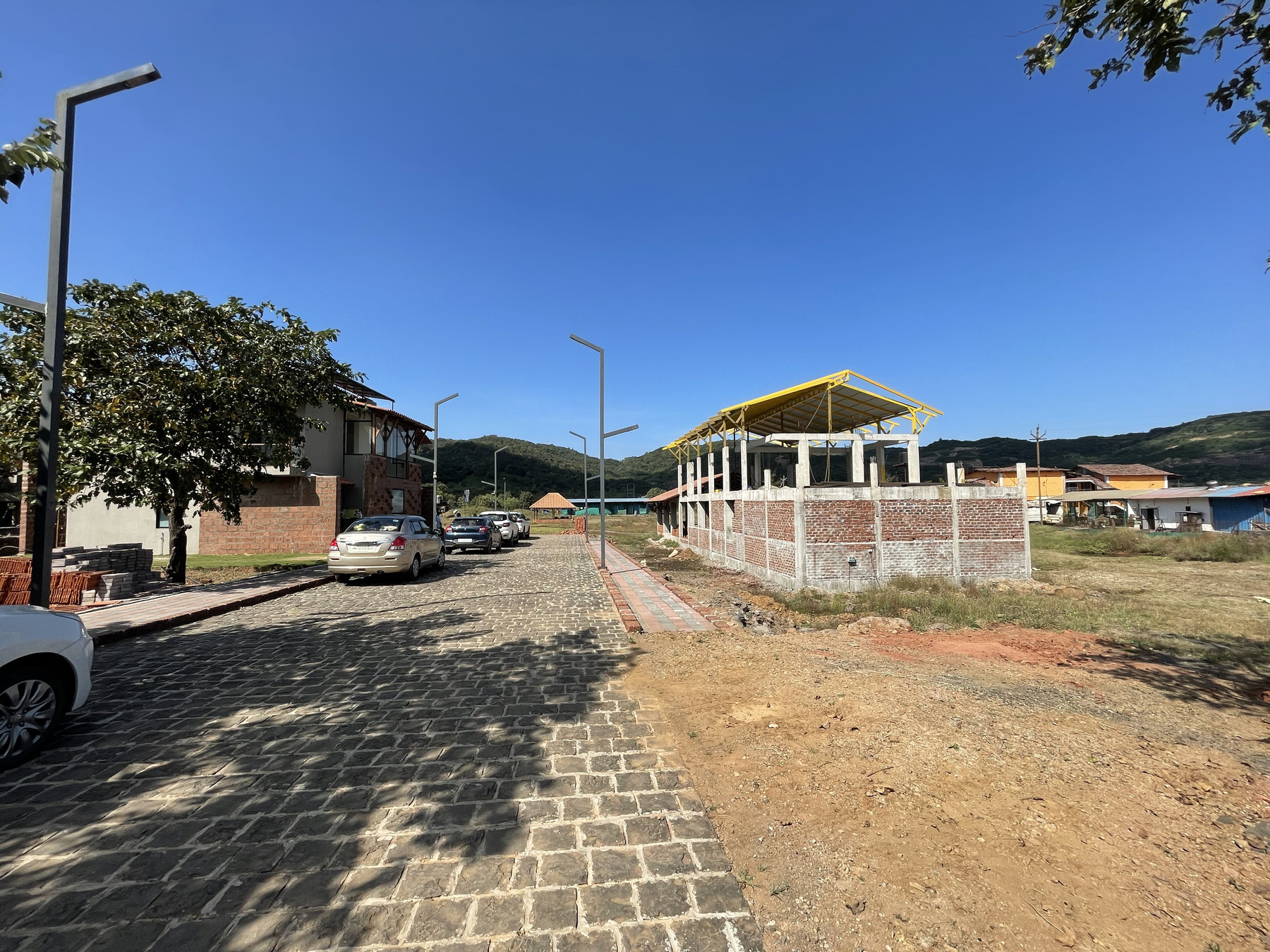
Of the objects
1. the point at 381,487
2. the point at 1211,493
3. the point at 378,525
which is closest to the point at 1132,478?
the point at 1211,493

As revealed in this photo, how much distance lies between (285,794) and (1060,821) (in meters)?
4.96

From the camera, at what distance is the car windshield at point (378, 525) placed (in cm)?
1306

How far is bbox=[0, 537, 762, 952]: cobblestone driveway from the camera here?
237 cm

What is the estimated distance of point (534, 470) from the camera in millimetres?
108188

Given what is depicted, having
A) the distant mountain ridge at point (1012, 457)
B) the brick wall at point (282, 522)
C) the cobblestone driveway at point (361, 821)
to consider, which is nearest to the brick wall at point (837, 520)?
the cobblestone driveway at point (361, 821)

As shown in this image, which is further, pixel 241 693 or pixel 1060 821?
pixel 241 693

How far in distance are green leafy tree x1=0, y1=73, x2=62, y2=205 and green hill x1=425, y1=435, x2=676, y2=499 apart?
70.4 meters

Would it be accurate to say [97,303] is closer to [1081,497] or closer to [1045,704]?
[1045,704]

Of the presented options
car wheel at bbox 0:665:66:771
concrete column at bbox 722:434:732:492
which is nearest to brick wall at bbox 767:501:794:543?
concrete column at bbox 722:434:732:492

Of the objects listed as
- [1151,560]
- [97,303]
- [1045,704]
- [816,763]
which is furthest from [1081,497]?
[97,303]

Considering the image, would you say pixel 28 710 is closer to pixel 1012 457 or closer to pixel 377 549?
pixel 377 549

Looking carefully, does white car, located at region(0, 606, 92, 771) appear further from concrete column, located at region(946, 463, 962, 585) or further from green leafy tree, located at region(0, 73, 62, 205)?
concrete column, located at region(946, 463, 962, 585)

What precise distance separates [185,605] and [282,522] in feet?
44.3

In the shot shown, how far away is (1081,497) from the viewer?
44625mm
